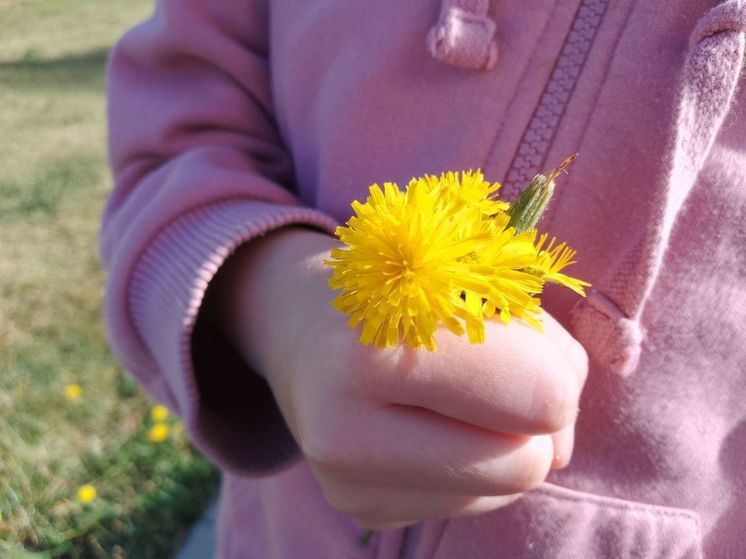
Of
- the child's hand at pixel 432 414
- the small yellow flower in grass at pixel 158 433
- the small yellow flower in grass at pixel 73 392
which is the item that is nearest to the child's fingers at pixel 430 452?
the child's hand at pixel 432 414

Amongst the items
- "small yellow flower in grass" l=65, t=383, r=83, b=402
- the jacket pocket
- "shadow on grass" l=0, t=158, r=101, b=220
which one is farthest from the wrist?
"shadow on grass" l=0, t=158, r=101, b=220

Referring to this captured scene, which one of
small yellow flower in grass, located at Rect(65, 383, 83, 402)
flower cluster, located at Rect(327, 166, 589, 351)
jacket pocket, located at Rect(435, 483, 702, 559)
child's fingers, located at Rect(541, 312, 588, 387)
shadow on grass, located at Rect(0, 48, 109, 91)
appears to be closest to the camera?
flower cluster, located at Rect(327, 166, 589, 351)

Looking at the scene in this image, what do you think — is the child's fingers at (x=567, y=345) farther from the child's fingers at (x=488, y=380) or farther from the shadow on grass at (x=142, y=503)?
the shadow on grass at (x=142, y=503)

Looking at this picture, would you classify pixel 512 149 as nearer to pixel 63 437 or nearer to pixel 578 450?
pixel 578 450

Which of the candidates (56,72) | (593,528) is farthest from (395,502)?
(56,72)

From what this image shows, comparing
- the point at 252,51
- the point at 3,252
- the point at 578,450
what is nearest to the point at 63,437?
the point at 3,252

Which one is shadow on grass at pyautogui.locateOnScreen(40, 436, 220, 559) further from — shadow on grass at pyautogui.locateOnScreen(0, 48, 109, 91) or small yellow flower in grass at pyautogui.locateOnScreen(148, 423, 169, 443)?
shadow on grass at pyautogui.locateOnScreen(0, 48, 109, 91)
